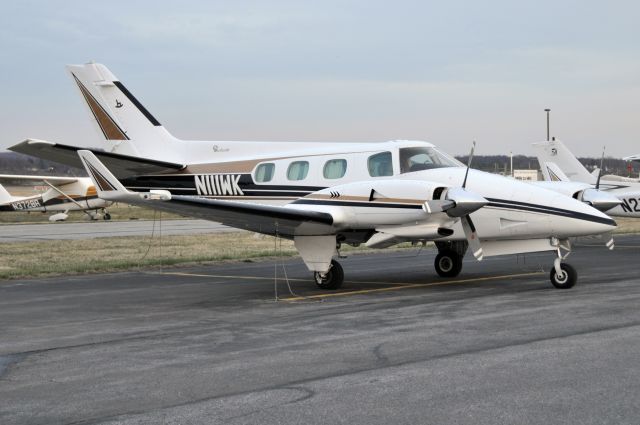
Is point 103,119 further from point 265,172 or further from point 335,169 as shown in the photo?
point 335,169

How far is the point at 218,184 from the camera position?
50.9ft

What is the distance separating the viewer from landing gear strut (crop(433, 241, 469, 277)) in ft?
49.8

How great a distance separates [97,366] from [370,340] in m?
2.90

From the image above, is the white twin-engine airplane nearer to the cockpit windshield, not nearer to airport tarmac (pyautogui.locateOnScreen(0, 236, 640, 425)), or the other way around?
the cockpit windshield

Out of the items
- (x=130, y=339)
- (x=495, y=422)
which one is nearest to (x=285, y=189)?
(x=130, y=339)

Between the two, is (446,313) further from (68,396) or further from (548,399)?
(68,396)

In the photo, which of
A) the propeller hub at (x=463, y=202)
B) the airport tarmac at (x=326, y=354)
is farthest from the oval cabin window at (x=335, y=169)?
the propeller hub at (x=463, y=202)

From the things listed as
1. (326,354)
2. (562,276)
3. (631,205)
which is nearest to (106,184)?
(326,354)

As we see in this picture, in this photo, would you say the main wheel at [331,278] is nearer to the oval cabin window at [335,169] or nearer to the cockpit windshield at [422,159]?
the oval cabin window at [335,169]

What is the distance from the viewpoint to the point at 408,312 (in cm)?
1034

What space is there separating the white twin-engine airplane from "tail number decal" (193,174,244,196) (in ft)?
0.07

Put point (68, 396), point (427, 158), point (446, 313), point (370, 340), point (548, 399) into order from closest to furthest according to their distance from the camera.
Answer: point (548, 399) < point (68, 396) < point (370, 340) < point (446, 313) < point (427, 158)

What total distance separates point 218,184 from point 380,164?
3.77 meters

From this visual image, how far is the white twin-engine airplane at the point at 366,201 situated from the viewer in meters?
12.3
